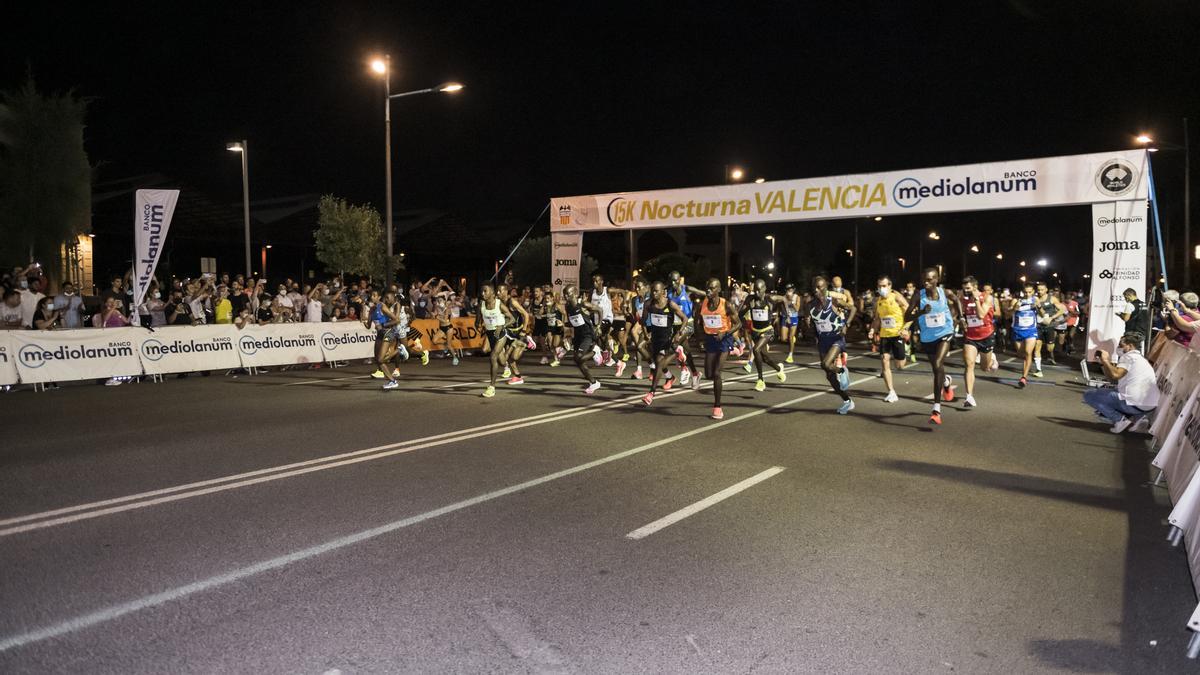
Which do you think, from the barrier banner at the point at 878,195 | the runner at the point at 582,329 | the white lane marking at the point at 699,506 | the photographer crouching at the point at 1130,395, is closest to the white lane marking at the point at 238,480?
the white lane marking at the point at 699,506

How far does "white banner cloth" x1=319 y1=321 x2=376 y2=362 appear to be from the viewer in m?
19.3

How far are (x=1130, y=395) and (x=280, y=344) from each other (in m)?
16.4

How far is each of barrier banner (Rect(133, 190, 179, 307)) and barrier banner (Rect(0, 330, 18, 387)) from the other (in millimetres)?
2645

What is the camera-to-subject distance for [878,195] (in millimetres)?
18047

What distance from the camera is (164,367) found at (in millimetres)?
16078

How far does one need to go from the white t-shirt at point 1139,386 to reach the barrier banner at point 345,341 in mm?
15576

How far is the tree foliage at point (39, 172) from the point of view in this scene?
3106 cm

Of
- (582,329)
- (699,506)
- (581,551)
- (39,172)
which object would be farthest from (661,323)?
(39,172)

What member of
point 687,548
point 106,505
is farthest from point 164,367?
point 687,548

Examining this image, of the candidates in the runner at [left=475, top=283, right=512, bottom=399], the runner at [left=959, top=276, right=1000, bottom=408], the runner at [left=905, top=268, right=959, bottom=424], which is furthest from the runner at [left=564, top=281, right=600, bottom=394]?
the runner at [left=959, top=276, right=1000, bottom=408]

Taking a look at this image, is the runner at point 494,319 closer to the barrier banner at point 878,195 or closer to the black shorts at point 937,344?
the black shorts at point 937,344

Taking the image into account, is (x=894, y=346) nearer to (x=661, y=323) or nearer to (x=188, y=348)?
(x=661, y=323)

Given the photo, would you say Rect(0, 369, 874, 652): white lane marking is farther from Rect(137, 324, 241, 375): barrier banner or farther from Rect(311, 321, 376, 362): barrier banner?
Rect(311, 321, 376, 362): barrier banner

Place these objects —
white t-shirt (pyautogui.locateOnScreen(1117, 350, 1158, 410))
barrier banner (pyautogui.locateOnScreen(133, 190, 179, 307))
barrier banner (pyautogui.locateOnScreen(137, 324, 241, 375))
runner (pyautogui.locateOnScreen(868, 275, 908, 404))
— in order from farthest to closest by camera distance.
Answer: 1. barrier banner (pyautogui.locateOnScreen(133, 190, 179, 307))
2. barrier banner (pyautogui.locateOnScreen(137, 324, 241, 375))
3. runner (pyautogui.locateOnScreen(868, 275, 908, 404))
4. white t-shirt (pyautogui.locateOnScreen(1117, 350, 1158, 410))
